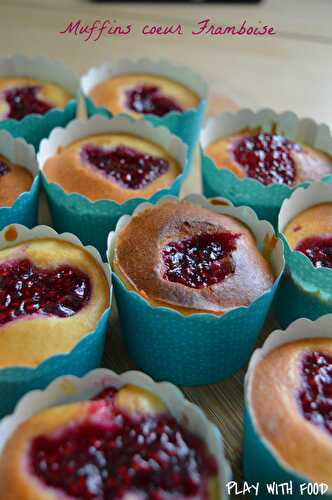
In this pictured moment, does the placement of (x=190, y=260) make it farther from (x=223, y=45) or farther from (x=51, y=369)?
(x=223, y=45)

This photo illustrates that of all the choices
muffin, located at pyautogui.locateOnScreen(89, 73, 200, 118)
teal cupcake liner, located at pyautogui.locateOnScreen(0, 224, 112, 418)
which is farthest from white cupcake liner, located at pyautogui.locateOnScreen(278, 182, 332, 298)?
muffin, located at pyautogui.locateOnScreen(89, 73, 200, 118)

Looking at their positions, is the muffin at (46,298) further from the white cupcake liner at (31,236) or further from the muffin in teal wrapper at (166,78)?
the muffin in teal wrapper at (166,78)

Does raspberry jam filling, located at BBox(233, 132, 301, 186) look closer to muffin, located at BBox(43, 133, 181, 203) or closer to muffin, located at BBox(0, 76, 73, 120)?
muffin, located at BBox(43, 133, 181, 203)

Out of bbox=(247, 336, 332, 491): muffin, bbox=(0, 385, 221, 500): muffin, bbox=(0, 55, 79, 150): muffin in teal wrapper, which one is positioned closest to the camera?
bbox=(0, 385, 221, 500): muffin

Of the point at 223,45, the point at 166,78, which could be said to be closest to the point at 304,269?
the point at 166,78

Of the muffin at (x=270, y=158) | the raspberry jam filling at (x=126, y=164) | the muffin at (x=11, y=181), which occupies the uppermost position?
the muffin at (x=270, y=158)

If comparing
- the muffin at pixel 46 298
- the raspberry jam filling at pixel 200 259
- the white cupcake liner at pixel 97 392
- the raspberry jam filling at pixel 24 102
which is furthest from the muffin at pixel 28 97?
the white cupcake liner at pixel 97 392

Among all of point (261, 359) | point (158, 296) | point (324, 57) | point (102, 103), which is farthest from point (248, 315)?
point (324, 57)
